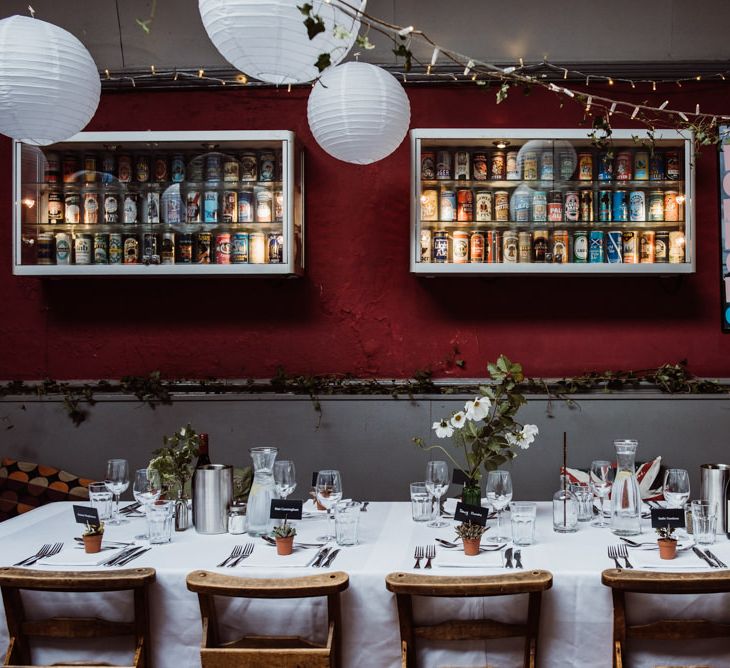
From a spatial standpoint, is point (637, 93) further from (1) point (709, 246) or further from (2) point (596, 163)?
(1) point (709, 246)

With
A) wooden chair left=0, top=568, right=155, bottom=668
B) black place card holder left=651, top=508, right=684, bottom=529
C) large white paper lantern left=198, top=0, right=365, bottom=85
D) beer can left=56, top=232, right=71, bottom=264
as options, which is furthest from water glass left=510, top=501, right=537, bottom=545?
beer can left=56, top=232, right=71, bottom=264

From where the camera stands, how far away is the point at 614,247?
389 centimetres

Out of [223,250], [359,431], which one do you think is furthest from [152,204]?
[359,431]

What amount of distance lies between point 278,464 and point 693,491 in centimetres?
254

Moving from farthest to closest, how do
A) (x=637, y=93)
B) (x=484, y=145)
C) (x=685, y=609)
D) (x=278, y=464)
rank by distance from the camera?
Result: (x=637, y=93) < (x=484, y=145) < (x=278, y=464) < (x=685, y=609)

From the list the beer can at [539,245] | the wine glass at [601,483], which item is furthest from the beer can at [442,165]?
the wine glass at [601,483]

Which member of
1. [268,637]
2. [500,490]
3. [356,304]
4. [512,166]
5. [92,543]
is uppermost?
[512,166]

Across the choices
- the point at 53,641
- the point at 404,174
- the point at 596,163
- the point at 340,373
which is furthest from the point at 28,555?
the point at 596,163

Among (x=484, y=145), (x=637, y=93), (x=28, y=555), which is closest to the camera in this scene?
(x=28, y=555)

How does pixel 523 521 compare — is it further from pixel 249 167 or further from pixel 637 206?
pixel 249 167

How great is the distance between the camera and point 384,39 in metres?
4.26

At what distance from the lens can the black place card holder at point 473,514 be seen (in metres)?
2.09

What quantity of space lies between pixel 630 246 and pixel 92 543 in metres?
2.99

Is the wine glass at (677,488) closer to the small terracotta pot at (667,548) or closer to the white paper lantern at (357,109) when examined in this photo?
the small terracotta pot at (667,548)
